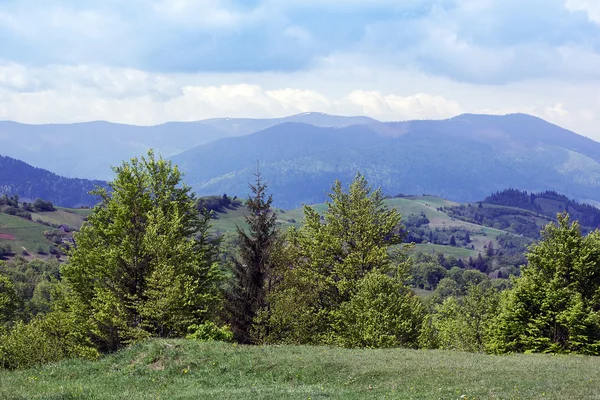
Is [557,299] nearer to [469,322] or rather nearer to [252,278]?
[252,278]

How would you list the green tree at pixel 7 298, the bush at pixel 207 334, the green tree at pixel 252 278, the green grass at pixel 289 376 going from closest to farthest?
the green grass at pixel 289 376
the bush at pixel 207 334
the green tree at pixel 252 278
the green tree at pixel 7 298

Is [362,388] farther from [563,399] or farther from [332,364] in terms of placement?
[563,399]

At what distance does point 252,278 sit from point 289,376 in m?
20.6

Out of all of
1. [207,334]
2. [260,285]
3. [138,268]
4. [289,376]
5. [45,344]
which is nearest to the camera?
[289,376]

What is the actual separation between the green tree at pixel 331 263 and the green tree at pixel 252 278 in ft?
4.49

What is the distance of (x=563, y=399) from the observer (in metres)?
20.8

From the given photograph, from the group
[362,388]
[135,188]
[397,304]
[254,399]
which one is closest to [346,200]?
[397,304]

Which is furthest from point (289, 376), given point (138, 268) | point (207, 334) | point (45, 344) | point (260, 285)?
point (45, 344)

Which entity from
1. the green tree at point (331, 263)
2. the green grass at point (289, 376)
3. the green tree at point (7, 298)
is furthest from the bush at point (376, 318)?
A: the green tree at point (7, 298)

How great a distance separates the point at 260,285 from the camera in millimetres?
47125

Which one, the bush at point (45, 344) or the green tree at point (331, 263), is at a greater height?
the green tree at point (331, 263)

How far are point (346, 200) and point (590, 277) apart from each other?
76.1 ft

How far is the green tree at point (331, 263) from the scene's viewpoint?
151 feet

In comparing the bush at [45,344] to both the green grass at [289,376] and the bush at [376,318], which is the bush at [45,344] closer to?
the green grass at [289,376]
